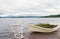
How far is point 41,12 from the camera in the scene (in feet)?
27.6

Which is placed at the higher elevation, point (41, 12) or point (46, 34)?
point (41, 12)

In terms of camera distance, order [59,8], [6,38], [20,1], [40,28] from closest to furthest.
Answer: [20,1], [59,8], [6,38], [40,28]

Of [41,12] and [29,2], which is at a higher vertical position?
[29,2]

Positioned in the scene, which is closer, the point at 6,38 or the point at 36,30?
the point at 6,38

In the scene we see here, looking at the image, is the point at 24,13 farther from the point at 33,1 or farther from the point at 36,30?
the point at 36,30

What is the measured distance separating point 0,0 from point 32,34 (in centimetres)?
456

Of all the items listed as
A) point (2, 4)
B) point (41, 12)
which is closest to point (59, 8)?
point (41, 12)

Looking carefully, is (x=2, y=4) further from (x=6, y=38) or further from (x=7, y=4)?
(x=6, y=38)

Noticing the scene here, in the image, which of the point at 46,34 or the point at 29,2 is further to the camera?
the point at 46,34

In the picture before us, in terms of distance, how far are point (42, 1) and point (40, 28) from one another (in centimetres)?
377

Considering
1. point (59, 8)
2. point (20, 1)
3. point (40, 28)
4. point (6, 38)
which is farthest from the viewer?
point (40, 28)

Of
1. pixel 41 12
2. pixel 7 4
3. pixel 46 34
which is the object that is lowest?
pixel 46 34

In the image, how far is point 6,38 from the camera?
8227 millimetres

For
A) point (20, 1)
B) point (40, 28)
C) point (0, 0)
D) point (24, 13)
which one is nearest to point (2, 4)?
point (0, 0)
